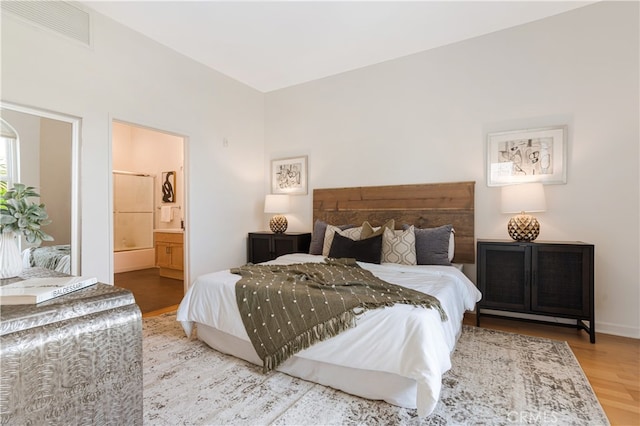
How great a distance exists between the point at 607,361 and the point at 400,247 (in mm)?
1752

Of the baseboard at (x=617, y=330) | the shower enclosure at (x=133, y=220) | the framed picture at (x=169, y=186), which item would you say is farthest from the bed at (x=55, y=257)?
the baseboard at (x=617, y=330)

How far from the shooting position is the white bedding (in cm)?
162

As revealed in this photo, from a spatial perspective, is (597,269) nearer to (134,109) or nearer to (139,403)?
(139,403)

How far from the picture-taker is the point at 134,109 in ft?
10.9

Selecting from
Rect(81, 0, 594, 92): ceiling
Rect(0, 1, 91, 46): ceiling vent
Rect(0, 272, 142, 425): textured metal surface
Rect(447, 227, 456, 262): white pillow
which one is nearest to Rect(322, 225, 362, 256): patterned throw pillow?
Rect(447, 227, 456, 262): white pillow

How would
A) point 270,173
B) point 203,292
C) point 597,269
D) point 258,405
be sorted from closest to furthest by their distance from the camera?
point 258,405 < point 203,292 < point 597,269 < point 270,173

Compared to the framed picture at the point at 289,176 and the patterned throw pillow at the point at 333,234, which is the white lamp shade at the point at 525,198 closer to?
the patterned throw pillow at the point at 333,234

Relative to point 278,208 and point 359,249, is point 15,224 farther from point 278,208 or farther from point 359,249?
point 278,208

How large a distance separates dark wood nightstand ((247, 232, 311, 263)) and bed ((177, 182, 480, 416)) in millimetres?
368

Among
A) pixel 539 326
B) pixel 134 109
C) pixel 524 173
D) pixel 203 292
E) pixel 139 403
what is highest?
pixel 134 109

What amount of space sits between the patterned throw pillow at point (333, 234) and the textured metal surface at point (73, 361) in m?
2.83

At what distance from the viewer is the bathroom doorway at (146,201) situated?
18.8ft

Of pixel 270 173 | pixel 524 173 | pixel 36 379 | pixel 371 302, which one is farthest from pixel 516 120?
pixel 36 379

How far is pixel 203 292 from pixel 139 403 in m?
1.80
